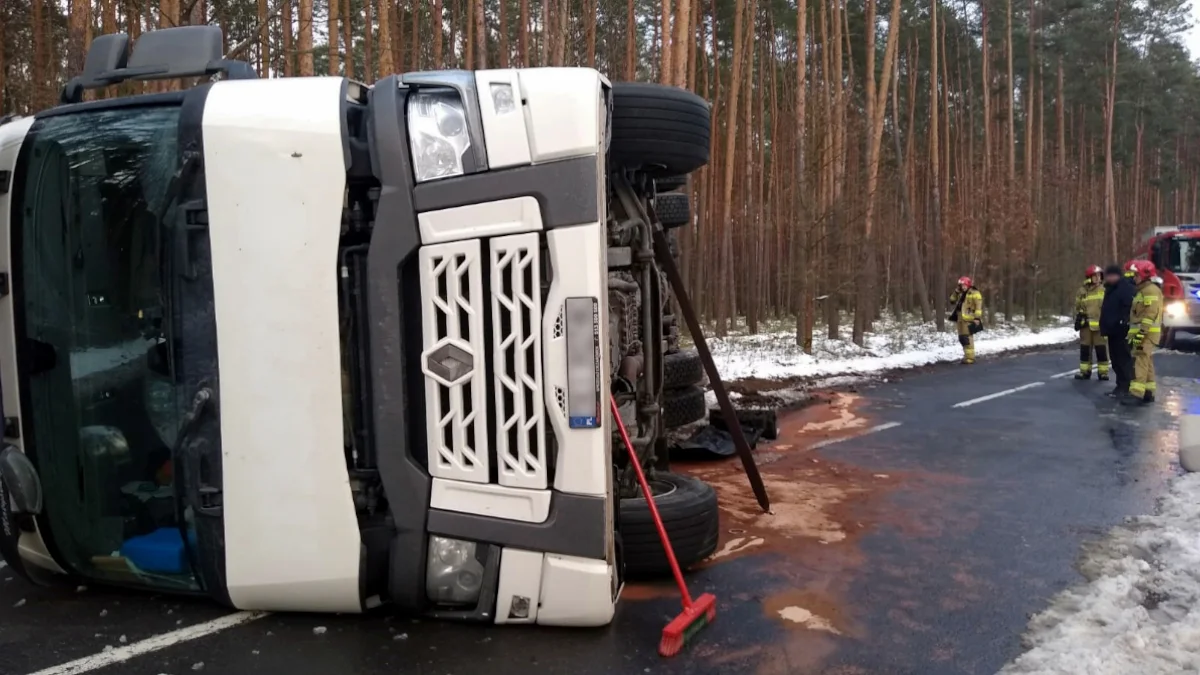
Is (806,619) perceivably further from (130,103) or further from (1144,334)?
(1144,334)

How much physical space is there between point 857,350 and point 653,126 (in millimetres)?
14274

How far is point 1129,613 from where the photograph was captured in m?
3.68

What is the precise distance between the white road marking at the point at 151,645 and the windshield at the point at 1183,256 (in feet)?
68.6

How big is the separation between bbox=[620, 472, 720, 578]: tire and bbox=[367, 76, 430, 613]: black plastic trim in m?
1.08

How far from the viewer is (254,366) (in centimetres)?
336

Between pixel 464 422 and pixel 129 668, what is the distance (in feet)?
5.11

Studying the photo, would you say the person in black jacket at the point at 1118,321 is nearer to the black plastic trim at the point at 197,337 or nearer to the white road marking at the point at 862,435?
the white road marking at the point at 862,435

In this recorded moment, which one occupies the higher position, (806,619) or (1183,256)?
(1183,256)

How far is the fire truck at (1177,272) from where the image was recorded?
17.7 metres

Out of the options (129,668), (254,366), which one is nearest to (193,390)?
(254,366)

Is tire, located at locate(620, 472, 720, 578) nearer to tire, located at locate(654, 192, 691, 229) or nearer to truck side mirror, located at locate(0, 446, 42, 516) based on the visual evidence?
tire, located at locate(654, 192, 691, 229)

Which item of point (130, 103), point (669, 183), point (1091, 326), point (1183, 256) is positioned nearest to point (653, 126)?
point (669, 183)

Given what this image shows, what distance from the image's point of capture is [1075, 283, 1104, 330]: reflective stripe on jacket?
1265 centimetres

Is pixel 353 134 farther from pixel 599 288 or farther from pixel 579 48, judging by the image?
pixel 579 48
